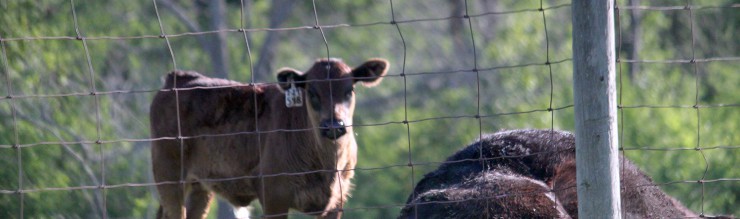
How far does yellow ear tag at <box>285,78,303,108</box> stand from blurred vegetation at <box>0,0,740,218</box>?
2.73m

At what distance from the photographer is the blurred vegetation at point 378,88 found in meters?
12.9

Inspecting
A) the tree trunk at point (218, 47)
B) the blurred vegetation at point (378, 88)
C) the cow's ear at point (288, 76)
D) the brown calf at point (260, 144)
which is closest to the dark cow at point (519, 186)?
the brown calf at point (260, 144)

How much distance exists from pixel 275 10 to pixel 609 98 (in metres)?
16.5

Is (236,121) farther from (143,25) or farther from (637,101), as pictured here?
(143,25)

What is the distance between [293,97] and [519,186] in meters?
2.40

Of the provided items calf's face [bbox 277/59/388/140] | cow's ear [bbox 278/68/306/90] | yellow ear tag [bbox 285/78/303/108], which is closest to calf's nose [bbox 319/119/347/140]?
calf's face [bbox 277/59/388/140]

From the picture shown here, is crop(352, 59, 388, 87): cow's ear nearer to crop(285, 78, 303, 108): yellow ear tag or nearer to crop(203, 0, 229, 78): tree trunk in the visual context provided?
crop(285, 78, 303, 108): yellow ear tag

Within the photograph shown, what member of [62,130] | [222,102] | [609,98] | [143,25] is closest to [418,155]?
[143,25]

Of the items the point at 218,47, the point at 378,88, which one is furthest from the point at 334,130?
the point at 378,88

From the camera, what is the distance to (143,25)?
18.9 m

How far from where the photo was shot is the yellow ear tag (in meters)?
7.20

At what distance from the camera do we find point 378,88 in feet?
72.2

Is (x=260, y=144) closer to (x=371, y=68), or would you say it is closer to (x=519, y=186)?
(x=371, y=68)

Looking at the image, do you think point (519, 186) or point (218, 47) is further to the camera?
point (218, 47)
